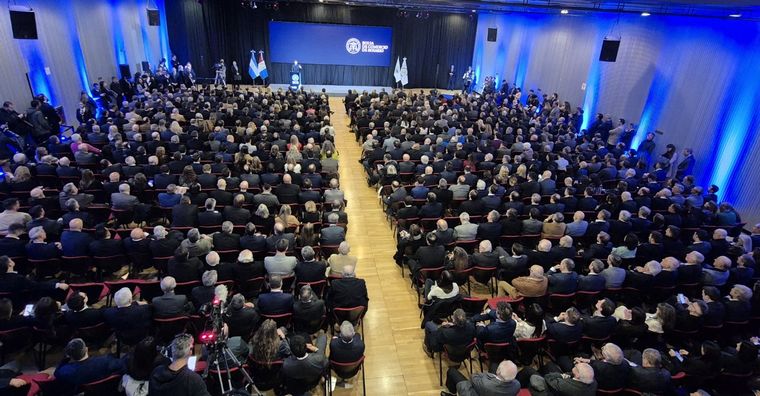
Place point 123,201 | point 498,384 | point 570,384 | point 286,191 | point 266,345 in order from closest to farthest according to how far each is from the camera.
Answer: point 498,384 < point 570,384 < point 266,345 < point 123,201 < point 286,191

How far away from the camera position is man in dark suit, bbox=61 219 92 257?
595cm

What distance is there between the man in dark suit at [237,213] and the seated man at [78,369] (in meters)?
3.41

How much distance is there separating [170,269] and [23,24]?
29.8 feet

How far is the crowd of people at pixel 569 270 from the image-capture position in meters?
4.78

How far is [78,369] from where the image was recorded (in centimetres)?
391

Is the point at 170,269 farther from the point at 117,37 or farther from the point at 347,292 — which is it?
the point at 117,37

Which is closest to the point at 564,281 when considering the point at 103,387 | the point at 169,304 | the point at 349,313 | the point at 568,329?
the point at 568,329

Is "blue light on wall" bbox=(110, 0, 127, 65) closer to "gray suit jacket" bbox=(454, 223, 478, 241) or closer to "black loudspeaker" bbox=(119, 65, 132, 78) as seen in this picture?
"black loudspeaker" bbox=(119, 65, 132, 78)

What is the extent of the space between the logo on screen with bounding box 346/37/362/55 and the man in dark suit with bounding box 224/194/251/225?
19.0m

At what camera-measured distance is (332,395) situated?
16.6 feet

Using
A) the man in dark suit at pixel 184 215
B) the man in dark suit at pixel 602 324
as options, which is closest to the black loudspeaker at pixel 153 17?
the man in dark suit at pixel 184 215

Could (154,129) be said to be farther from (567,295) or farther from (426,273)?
(567,295)

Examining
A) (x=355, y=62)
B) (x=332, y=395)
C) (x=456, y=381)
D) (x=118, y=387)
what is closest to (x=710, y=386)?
(x=456, y=381)

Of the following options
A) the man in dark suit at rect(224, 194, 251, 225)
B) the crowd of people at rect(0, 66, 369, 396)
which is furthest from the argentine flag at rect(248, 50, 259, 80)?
the man in dark suit at rect(224, 194, 251, 225)
